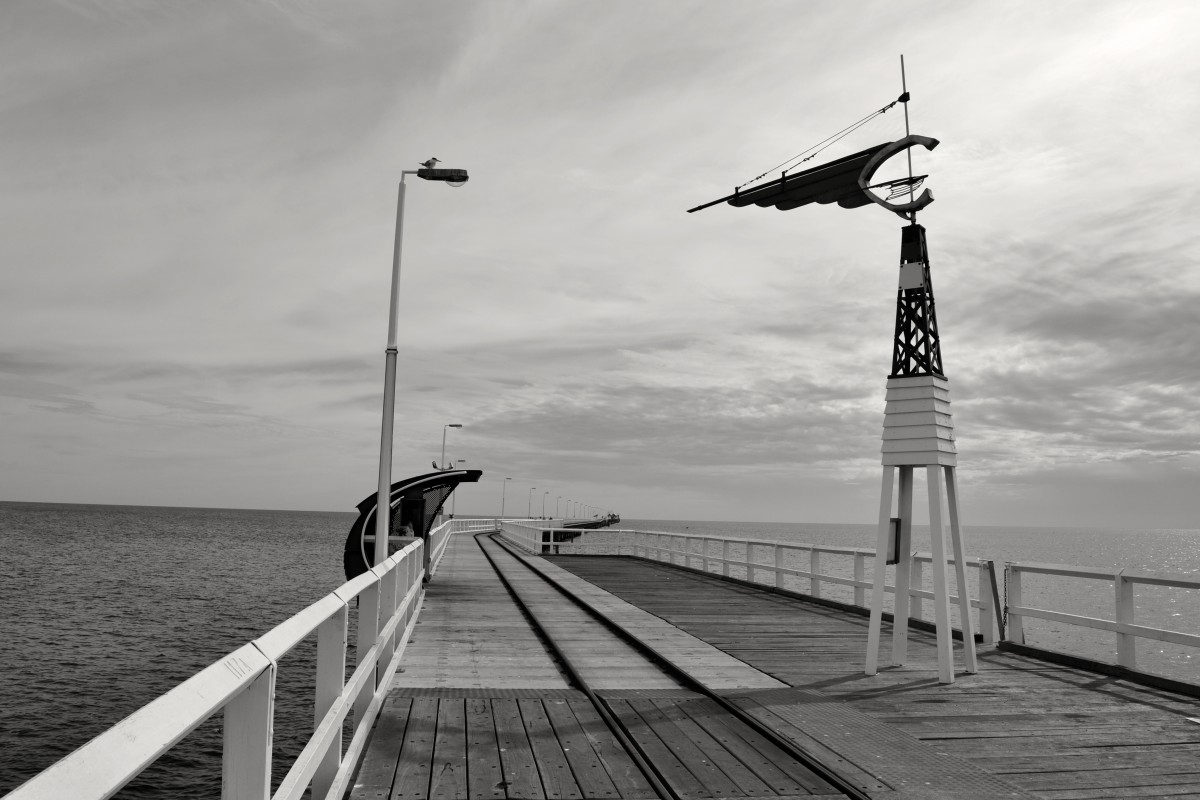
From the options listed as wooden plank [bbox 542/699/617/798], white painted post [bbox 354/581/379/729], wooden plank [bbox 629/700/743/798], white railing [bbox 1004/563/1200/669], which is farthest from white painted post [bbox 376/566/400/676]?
white railing [bbox 1004/563/1200/669]

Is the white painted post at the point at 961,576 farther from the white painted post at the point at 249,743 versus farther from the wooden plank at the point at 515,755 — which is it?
the white painted post at the point at 249,743

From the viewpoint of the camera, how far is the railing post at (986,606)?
428 inches

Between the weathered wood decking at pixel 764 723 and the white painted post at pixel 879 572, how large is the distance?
0.23m

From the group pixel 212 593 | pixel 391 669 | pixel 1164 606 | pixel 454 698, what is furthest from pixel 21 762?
pixel 1164 606

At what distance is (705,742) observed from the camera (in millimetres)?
6656

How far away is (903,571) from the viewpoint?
9641 mm

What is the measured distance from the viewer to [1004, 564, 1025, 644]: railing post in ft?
34.5

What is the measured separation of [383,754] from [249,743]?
356cm

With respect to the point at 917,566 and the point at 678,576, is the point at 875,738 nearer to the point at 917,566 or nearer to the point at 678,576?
the point at 917,566

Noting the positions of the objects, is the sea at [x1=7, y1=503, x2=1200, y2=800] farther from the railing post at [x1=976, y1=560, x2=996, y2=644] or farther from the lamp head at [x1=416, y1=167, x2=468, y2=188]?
the lamp head at [x1=416, y1=167, x2=468, y2=188]

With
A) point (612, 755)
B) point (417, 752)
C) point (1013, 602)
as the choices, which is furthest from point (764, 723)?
point (1013, 602)

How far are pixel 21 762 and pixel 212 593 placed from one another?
31399mm

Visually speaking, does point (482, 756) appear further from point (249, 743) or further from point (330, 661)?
point (249, 743)

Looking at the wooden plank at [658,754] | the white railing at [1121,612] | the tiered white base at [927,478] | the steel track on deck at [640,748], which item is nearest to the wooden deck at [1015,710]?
the white railing at [1121,612]
